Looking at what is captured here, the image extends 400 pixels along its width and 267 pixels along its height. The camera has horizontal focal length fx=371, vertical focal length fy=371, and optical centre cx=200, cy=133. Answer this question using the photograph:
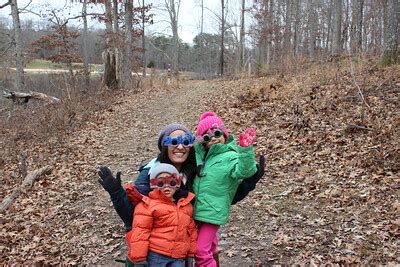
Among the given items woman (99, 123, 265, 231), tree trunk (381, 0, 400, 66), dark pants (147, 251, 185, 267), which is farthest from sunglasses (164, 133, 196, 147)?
tree trunk (381, 0, 400, 66)

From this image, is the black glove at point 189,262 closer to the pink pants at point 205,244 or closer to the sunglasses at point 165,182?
the pink pants at point 205,244

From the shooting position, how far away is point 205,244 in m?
2.82

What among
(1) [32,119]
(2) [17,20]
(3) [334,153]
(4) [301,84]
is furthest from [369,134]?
(2) [17,20]

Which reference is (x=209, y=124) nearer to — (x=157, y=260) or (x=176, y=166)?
(x=176, y=166)

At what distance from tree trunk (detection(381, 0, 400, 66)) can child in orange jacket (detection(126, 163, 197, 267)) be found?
8960mm

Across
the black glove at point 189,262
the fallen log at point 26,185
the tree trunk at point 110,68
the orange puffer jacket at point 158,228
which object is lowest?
the fallen log at point 26,185

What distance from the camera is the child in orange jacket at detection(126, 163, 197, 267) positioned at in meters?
2.51

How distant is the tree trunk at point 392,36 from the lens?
9320 mm

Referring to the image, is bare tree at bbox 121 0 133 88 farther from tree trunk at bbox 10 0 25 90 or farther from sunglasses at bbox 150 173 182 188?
sunglasses at bbox 150 173 182 188

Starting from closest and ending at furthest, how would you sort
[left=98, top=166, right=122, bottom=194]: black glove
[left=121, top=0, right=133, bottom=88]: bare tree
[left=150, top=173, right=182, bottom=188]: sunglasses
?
[left=98, top=166, right=122, bottom=194]: black glove → [left=150, top=173, right=182, bottom=188]: sunglasses → [left=121, top=0, right=133, bottom=88]: bare tree

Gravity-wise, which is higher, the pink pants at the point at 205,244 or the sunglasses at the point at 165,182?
the sunglasses at the point at 165,182

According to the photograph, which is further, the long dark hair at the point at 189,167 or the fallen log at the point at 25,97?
the fallen log at the point at 25,97

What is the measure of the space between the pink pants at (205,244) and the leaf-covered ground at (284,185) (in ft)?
5.58

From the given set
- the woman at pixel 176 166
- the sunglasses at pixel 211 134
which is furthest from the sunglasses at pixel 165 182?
the sunglasses at pixel 211 134
